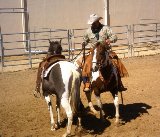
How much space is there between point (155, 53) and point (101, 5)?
4.41m

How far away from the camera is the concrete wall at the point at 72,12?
17266 mm

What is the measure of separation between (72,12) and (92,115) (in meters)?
11.7

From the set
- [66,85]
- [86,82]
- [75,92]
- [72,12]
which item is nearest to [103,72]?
[86,82]

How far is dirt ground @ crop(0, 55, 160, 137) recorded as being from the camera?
6113mm

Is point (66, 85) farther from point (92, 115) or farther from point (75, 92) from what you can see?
point (92, 115)

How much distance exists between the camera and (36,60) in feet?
48.4

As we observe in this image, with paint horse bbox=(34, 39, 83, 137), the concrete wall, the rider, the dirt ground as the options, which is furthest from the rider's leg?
the concrete wall

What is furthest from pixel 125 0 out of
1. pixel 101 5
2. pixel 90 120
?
pixel 90 120

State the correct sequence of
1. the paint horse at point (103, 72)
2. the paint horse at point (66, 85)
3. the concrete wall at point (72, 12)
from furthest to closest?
1. the concrete wall at point (72, 12)
2. the paint horse at point (103, 72)
3. the paint horse at point (66, 85)

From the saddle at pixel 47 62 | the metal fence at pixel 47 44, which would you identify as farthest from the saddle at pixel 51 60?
the metal fence at pixel 47 44

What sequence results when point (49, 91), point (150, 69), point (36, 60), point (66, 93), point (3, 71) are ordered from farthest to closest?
point (36, 60) < point (3, 71) < point (150, 69) < point (49, 91) < point (66, 93)

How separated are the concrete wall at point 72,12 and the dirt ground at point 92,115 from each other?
6890 mm

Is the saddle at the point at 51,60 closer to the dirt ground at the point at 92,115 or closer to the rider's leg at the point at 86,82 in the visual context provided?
the rider's leg at the point at 86,82

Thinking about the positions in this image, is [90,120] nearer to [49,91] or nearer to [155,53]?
[49,91]
